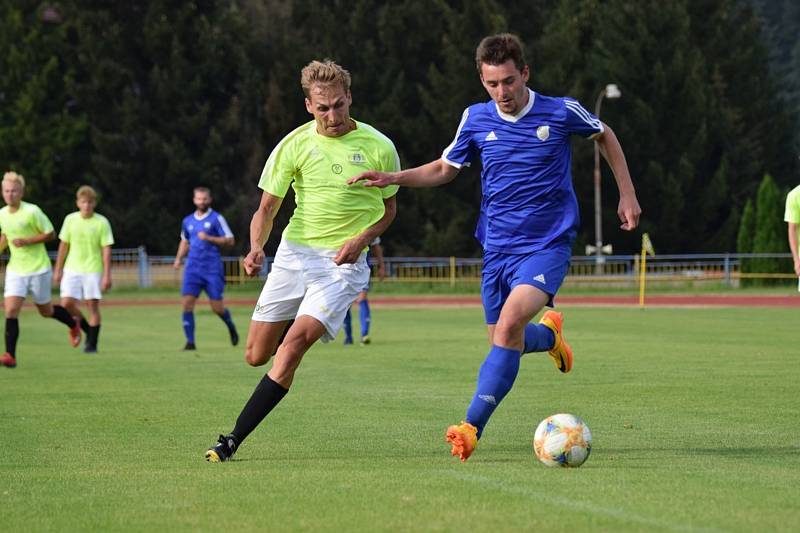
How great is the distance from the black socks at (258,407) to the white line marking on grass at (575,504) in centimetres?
133

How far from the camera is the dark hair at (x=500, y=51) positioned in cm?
788

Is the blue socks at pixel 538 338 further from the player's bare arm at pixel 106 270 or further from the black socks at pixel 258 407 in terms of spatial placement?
the player's bare arm at pixel 106 270

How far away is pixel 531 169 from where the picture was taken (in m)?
8.20

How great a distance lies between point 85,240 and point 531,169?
38.4 ft

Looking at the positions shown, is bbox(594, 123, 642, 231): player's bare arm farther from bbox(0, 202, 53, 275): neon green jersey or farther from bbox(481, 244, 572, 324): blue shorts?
bbox(0, 202, 53, 275): neon green jersey

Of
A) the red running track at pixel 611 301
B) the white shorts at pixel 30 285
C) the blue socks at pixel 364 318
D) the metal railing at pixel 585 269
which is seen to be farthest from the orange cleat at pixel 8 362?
the metal railing at pixel 585 269

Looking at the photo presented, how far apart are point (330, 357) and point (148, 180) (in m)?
41.0

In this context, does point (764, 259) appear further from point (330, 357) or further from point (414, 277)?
point (330, 357)

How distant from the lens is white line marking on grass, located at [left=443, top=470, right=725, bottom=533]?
562 centimetres

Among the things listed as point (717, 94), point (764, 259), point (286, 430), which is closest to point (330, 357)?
point (286, 430)

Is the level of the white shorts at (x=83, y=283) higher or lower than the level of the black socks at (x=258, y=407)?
higher

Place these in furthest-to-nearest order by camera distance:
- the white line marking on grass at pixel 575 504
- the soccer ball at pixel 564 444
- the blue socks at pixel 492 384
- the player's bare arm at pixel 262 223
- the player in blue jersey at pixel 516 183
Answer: the player's bare arm at pixel 262 223 < the player in blue jersey at pixel 516 183 < the blue socks at pixel 492 384 < the soccer ball at pixel 564 444 < the white line marking on grass at pixel 575 504

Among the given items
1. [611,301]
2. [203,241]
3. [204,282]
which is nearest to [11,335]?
[204,282]

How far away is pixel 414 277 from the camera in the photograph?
50062 mm
